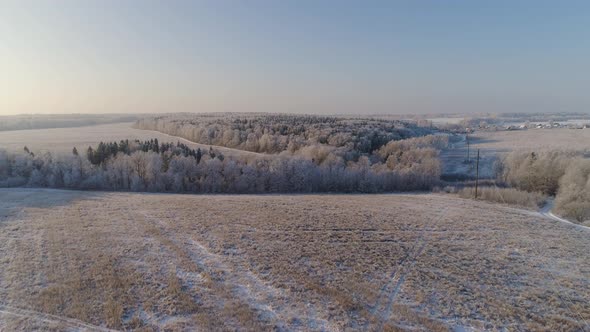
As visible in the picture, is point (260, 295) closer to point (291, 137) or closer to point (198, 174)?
point (198, 174)

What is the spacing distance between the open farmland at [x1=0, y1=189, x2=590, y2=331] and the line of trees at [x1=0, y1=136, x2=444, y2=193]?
19060 mm

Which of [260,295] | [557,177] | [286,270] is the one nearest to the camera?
[260,295]

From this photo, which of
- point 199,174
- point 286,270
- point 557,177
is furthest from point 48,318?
point 557,177

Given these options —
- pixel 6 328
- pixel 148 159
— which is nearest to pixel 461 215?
pixel 6 328

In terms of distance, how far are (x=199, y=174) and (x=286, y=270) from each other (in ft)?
111

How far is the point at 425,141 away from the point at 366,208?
A: 1927 inches

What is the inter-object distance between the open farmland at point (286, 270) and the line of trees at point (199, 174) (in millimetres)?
19060

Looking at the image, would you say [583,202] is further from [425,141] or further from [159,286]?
[425,141]

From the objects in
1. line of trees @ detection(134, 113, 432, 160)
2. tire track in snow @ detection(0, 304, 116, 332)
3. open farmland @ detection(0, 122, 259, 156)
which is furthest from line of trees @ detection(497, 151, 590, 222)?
open farmland @ detection(0, 122, 259, 156)

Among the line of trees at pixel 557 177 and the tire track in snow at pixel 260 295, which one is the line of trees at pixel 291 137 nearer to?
the line of trees at pixel 557 177

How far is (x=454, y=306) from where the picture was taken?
11891 mm

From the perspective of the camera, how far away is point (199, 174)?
45969mm

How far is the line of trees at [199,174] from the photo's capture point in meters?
43.4

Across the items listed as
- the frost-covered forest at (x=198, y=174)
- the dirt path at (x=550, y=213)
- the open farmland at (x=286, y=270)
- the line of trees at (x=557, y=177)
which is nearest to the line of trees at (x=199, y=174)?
the frost-covered forest at (x=198, y=174)
